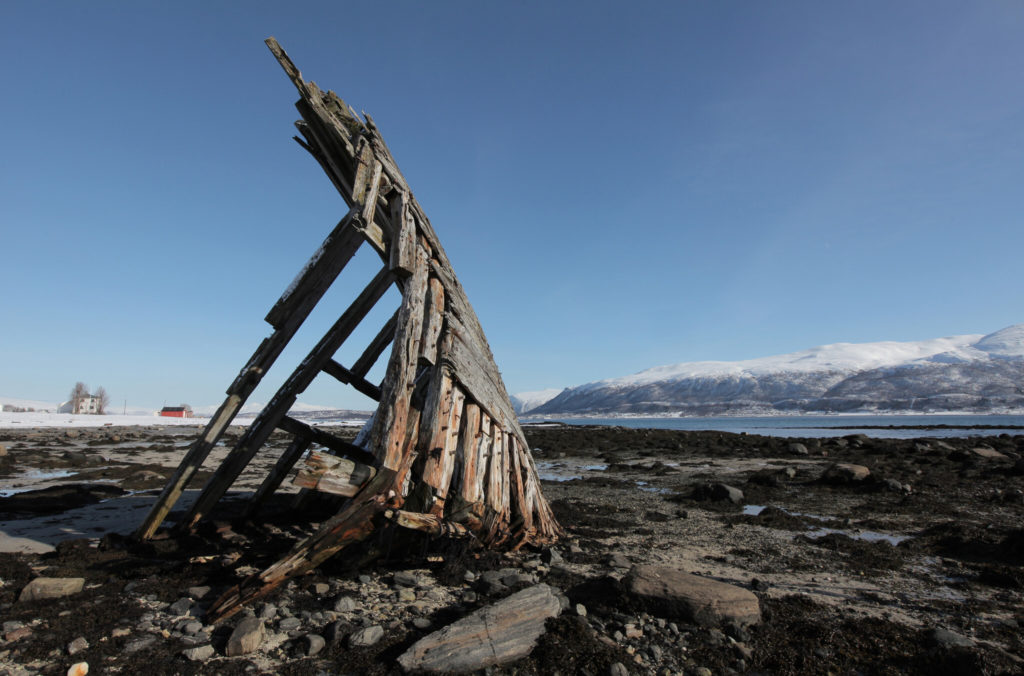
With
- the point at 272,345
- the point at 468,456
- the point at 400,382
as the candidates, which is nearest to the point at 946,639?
the point at 468,456

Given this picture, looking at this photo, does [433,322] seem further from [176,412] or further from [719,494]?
[176,412]

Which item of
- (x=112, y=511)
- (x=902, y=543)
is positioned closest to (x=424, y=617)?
(x=902, y=543)

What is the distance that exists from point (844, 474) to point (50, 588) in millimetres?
14685

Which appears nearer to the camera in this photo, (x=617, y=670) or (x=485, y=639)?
(x=617, y=670)

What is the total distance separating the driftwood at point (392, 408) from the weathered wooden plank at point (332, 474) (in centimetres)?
1

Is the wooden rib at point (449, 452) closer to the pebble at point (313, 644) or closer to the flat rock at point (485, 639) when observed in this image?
the flat rock at point (485, 639)

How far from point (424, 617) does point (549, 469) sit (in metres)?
14.0

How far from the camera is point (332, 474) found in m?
4.14

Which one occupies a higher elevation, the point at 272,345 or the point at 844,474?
the point at 272,345

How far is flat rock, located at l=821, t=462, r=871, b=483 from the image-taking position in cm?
1211

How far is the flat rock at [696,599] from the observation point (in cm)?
412

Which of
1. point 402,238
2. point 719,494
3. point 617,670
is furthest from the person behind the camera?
point 719,494

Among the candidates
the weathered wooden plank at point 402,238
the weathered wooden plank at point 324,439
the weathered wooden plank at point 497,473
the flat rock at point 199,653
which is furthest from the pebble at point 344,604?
the weathered wooden plank at point 402,238

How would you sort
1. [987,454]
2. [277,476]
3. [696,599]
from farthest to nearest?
[987,454] → [277,476] → [696,599]
